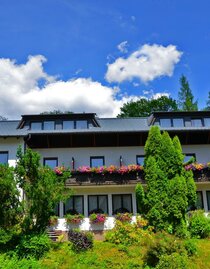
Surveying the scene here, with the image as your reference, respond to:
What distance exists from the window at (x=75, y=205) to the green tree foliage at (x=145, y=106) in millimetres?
25662

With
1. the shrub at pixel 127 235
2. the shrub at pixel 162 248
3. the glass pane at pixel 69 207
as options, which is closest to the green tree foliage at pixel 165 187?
the shrub at pixel 127 235

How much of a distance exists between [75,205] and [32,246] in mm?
7271

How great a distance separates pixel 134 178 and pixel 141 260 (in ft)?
23.5

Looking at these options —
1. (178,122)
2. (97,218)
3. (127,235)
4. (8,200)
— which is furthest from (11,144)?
(178,122)

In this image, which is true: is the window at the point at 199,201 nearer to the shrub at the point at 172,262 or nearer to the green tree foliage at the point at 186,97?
the shrub at the point at 172,262

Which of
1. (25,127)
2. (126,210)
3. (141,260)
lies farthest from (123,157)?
(141,260)

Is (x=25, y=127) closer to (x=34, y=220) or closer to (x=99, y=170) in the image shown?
(x=99, y=170)

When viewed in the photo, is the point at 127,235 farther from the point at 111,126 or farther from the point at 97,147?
the point at 111,126

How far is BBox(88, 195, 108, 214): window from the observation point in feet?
80.5

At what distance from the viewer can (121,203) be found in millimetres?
24875

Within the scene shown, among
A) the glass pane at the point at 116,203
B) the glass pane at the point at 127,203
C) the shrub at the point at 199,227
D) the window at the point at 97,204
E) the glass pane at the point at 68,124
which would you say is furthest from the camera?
the glass pane at the point at 68,124


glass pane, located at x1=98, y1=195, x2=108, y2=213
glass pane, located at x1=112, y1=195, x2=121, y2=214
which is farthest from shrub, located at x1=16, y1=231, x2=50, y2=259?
glass pane, located at x1=112, y1=195, x2=121, y2=214

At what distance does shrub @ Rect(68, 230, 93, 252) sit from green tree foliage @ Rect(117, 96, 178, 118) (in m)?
31.1

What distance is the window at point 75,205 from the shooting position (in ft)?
80.1
